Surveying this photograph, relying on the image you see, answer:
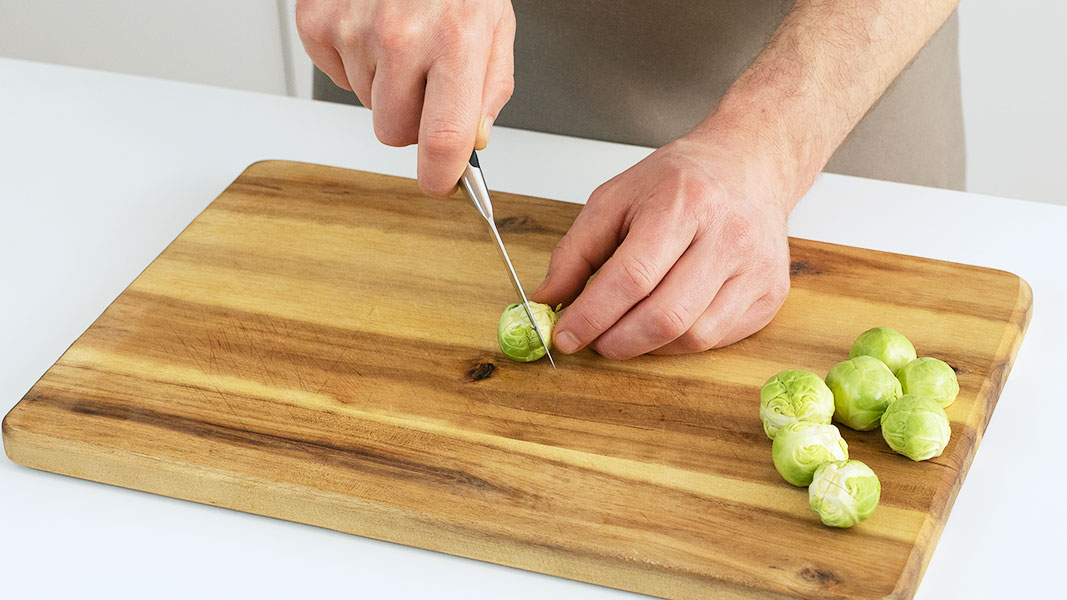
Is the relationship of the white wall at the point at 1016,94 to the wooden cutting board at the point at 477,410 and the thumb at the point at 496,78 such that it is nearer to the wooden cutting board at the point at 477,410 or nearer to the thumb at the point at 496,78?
the wooden cutting board at the point at 477,410

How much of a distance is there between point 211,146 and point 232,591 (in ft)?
4.04

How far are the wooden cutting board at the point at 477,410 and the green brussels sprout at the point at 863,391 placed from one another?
0.03 metres

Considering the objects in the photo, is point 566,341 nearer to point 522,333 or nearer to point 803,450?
point 522,333

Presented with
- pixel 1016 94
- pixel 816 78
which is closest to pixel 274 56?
pixel 1016 94

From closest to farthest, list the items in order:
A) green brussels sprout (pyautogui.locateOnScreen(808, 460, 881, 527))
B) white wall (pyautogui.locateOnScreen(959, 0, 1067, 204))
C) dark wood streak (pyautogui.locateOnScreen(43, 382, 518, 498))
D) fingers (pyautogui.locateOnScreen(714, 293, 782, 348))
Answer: green brussels sprout (pyautogui.locateOnScreen(808, 460, 881, 527)) → dark wood streak (pyautogui.locateOnScreen(43, 382, 518, 498)) → fingers (pyautogui.locateOnScreen(714, 293, 782, 348)) → white wall (pyautogui.locateOnScreen(959, 0, 1067, 204))

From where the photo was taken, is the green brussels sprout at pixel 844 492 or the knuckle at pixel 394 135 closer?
the green brussels sprout at pixel 844 492

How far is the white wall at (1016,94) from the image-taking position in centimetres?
360

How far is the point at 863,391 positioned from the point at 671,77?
1.08 meters

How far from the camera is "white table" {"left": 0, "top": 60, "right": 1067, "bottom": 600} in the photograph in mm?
1271

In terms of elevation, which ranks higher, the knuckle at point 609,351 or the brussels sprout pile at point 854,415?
the brussels sprout pile at point 854,415

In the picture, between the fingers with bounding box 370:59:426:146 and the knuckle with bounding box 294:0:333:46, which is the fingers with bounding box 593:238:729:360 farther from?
the knuckle with bounding box 294:0:333:46

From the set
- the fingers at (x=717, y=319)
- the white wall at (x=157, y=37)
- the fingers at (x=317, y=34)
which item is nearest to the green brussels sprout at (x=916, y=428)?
the fingers at (x=717, y=319)

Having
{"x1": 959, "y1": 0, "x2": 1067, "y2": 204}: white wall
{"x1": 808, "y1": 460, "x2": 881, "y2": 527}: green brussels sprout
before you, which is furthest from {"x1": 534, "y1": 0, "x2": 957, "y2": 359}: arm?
{"x1": 959, "y1": 0, "x2": 1067, "y2": 204}: white wall

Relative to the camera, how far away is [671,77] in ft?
7.46
